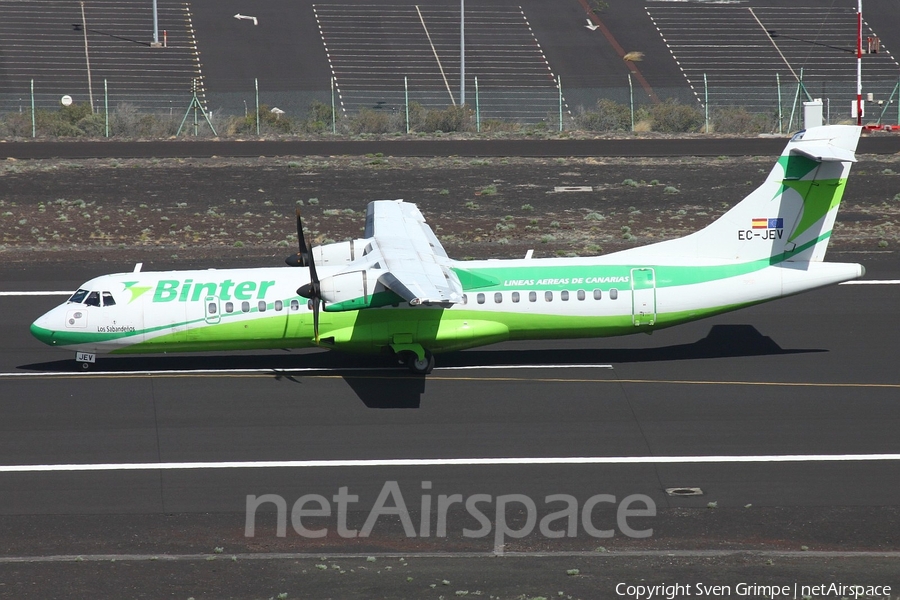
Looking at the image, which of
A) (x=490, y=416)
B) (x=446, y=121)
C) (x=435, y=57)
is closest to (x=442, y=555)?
(x=490, y=416)

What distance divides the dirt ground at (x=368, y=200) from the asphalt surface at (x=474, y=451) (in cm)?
914

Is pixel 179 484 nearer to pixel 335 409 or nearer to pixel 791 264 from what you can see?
pixel 335 409

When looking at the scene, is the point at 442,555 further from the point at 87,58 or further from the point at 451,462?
the point at 87,58

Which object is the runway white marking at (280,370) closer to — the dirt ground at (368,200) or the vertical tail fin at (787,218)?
the vertical tail fin at (787,218)

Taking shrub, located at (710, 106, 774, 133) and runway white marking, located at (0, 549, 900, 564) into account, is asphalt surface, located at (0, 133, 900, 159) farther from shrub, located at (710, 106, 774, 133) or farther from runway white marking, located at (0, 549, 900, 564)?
runway white marking, located at (0, 549, 900, 564)

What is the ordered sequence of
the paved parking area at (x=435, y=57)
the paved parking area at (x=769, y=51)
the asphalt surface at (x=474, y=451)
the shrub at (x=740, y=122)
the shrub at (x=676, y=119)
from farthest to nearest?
the paved parking area at (x=769, y=51), the paved parking area at (x=435, y=57), the shrub at (x=676, y=119), the shrub at (x=740, y=122), the asphalt surface at (x=474, y=451)

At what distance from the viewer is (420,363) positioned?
80.7 feet

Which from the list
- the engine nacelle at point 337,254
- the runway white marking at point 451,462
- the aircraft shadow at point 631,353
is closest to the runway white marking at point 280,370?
the aircraft shadow at point 631,353

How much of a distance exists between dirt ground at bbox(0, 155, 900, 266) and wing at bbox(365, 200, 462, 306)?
824cm

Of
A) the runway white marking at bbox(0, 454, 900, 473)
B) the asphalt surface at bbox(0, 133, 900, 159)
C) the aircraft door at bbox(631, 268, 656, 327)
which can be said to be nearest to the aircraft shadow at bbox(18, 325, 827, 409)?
the aircraft door at bbox(631, 268, 656, 327)

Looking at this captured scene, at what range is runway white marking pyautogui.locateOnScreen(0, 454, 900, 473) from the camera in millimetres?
19781

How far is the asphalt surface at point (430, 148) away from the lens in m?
54.4

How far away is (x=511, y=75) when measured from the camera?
7075cm

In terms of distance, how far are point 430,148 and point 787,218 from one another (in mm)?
32845
